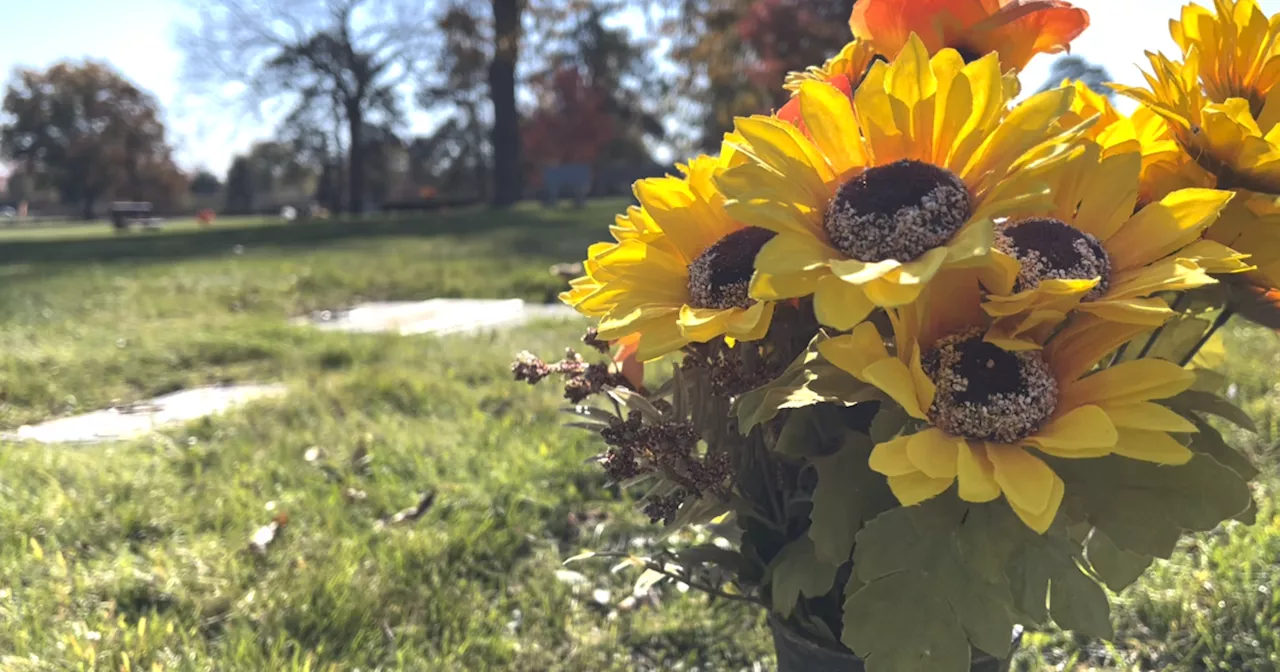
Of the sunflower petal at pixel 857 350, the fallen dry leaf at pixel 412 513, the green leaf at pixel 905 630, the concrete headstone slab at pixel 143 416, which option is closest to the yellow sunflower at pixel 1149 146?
the sunflower petal at pixel 857 350

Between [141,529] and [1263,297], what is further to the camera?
[141,529]

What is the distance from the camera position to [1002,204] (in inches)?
21.9

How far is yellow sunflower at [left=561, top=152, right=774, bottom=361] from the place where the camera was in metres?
0.68

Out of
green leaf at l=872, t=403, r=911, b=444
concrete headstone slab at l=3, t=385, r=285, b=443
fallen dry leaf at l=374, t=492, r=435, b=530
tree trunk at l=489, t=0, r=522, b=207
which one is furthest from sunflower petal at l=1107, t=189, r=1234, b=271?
tree trunk at l=489, t=0, r=522, b=207

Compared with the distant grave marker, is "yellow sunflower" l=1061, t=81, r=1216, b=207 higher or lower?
lower

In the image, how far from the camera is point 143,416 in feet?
10.2

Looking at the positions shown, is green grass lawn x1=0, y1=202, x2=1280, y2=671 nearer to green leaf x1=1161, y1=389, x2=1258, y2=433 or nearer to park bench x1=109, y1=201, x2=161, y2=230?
green leaf x1=1161, y1=389, x2=1258, y2=433

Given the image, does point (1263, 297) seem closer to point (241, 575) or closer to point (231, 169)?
point (241, 575)

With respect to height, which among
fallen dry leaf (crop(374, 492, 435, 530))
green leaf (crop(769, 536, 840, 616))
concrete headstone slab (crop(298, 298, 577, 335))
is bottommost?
fallen dry leaf (crop(374, 492, 435, 530))

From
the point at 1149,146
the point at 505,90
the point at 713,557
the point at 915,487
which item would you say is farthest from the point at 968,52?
the point at 505,90

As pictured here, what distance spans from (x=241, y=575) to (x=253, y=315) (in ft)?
12.5

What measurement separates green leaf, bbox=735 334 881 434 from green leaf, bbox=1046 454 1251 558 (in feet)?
0.60

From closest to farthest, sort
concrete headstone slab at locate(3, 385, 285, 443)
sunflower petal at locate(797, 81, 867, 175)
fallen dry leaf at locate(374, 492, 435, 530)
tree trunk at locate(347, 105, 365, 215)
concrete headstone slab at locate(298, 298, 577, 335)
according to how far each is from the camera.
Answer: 1. sunflower petal at locate(797, 81, 867, 175)
2. fallen dry leaf at locate(374, 492, 435, 530)
3. concrete headstone slab at locate(3, 385, 285, 443)
4. concrete headstone slab at locate(298, 298, 577, 335)
5. tree trunk at locate(347, 105, 365, 215)

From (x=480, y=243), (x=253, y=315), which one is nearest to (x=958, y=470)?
(x=253, y=315)
